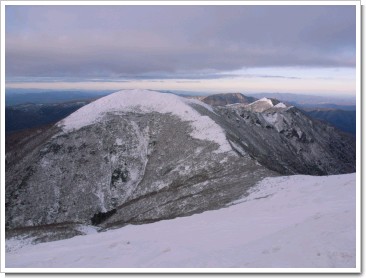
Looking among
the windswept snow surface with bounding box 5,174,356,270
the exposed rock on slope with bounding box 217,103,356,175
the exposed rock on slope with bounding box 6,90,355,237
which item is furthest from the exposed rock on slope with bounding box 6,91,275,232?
the exposed rock on slope with bounding box 217,103,356,175

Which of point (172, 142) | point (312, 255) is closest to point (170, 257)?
point (312, 255)

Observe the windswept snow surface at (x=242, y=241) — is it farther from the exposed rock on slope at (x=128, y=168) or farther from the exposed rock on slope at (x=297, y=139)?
the exposed rock on slope at (x=297, y=139)

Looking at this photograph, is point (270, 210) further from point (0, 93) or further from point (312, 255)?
point (0, 93)

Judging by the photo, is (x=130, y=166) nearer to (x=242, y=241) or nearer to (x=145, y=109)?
(x=145, y=109)

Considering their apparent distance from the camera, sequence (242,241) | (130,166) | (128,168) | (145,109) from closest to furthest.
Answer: (242,241) → (128,168) → (130,166) → (145,109)

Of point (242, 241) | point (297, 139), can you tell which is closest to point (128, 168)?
point (242, 241)

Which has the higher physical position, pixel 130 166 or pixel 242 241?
pixel 242 241
